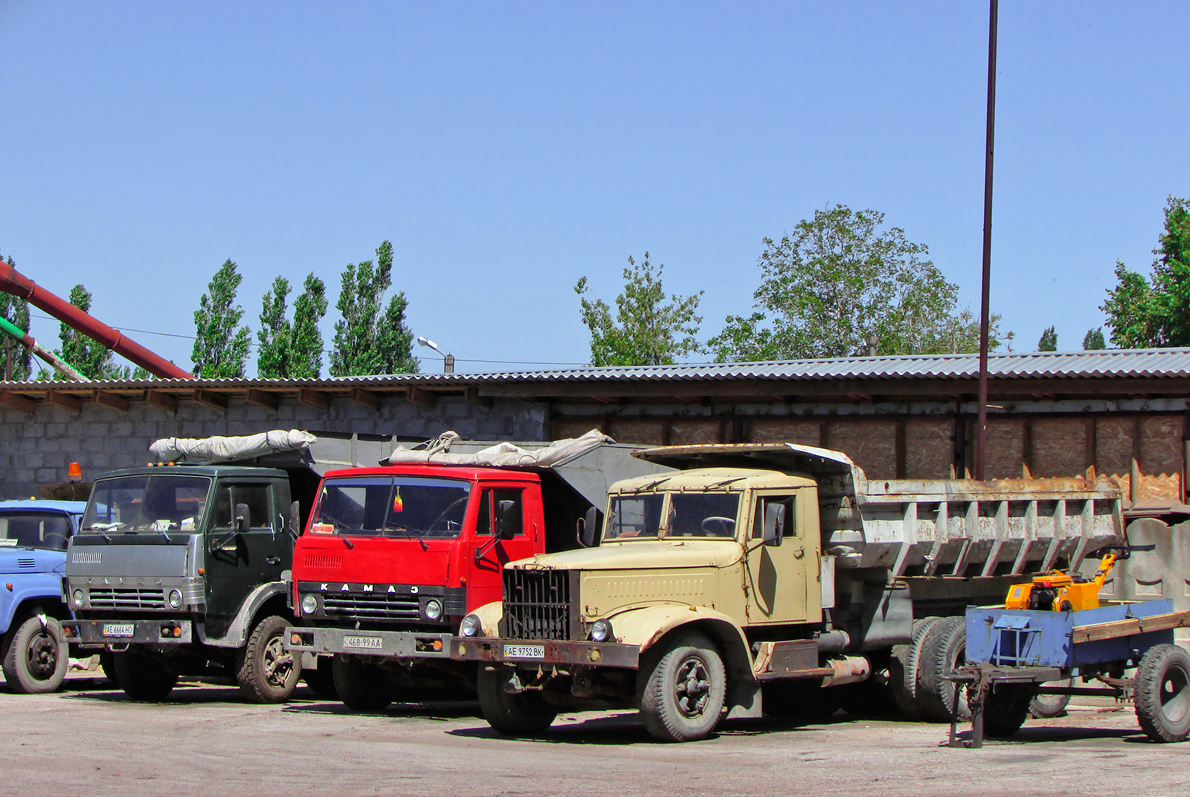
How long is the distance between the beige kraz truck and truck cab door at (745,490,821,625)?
1 centimetres

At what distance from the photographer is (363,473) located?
39.5ft

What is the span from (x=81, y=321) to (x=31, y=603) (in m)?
25.1

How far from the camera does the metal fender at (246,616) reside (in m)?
12.5

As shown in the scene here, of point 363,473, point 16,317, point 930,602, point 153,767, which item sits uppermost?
point 16,317

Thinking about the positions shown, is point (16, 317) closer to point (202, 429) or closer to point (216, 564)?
point (202, 429)

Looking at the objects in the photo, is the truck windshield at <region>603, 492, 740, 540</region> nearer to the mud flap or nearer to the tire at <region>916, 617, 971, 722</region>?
the mud flap

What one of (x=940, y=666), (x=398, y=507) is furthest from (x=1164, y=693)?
(x=398, y=507)

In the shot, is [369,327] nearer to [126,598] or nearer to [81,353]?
[81,353]

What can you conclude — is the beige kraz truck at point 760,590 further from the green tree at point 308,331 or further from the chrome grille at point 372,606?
the green tree at point 308,331

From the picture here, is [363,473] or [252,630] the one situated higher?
[363,473]

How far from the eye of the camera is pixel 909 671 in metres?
11.6

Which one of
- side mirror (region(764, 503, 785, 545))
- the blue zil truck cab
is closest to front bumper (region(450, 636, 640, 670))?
side mirror (region(764, 503, 785, 545))

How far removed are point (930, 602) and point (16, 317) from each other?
176ft

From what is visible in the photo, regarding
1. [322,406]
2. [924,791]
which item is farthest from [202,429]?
[924,791]
